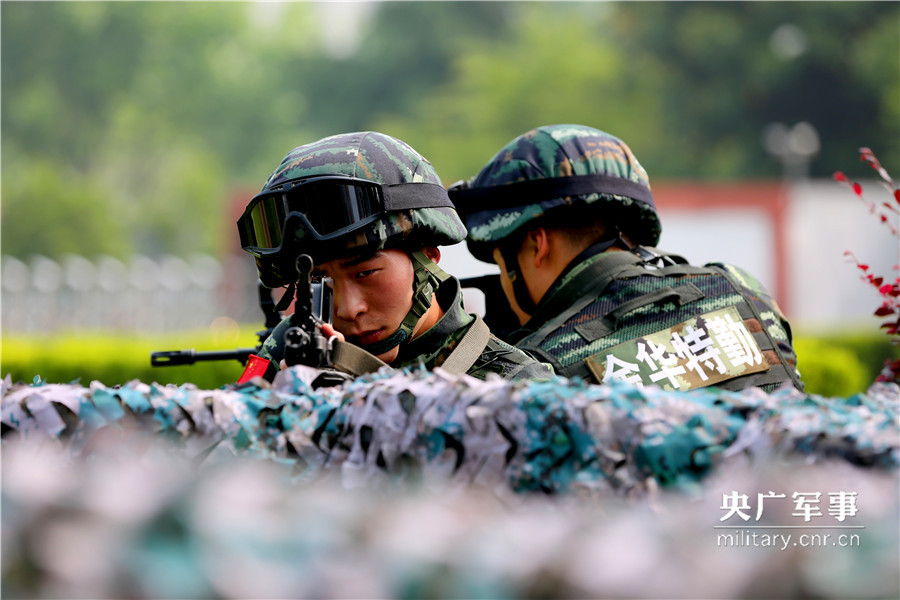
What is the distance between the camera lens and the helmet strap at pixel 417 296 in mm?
2844

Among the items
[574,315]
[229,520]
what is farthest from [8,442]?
[574,315]

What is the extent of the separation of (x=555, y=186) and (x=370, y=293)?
1619mm

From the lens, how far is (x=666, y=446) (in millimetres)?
1737

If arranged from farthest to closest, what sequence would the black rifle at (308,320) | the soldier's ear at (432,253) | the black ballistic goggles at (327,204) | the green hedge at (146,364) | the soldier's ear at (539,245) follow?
the green hedge at (146,364)
the soldier's ear at (539,245)
the soldier's ear at (432,253)
the black ballistic goggles at (327,204)
the black rifle at (308,320)

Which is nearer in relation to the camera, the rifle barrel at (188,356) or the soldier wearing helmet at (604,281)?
the rifle barrel at (188,356)

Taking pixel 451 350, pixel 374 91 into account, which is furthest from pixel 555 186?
pixel 374 91

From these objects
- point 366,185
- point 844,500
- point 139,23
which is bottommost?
point 844,500

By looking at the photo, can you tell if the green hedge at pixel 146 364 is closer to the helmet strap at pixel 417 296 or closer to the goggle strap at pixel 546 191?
the goggle strap at pixel 546 191

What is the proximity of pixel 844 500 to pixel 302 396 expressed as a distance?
3.05 ft

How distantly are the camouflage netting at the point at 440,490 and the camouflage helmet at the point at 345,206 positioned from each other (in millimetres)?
714

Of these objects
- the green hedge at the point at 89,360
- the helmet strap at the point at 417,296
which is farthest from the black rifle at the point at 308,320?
the green hedge at the point at 89,360

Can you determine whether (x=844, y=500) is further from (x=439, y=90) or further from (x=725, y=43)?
(x=439, y=90)

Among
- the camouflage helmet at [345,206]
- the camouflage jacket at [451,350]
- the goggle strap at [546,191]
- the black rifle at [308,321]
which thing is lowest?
the camouflage jacket at [451,350]

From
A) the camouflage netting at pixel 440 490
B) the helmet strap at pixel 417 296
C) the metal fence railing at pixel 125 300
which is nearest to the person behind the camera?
the camouflage netting at pixel 440 490
